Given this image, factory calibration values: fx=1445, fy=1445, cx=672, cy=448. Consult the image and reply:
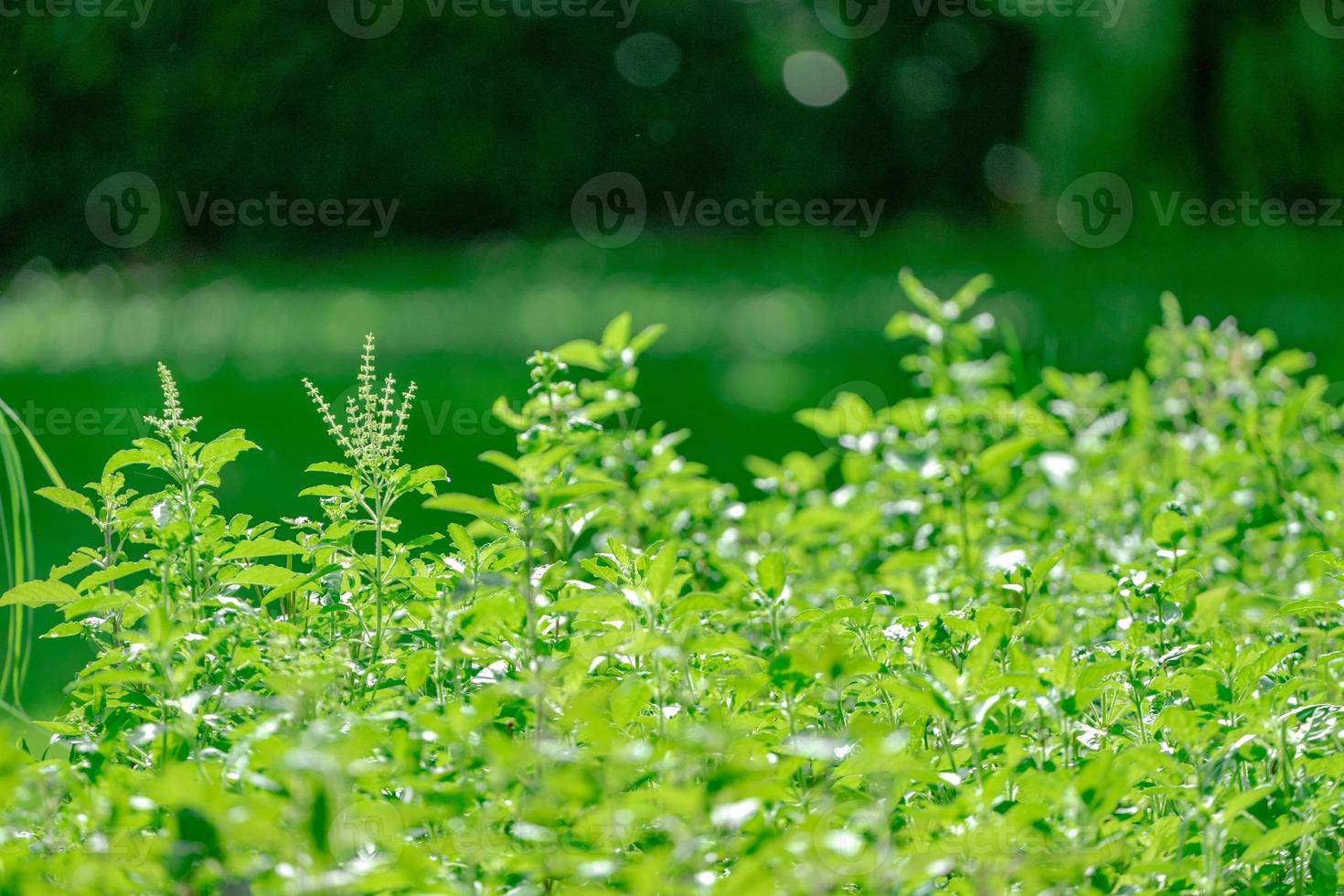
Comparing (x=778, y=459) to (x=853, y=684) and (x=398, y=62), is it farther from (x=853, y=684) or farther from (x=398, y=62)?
(x=398, y=62)

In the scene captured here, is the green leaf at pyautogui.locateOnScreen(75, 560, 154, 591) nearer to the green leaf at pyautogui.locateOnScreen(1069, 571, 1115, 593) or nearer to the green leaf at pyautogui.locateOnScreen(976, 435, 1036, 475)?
the green leaf at pyautogui.locateOnScreen(1069, 571, 1115, 593)

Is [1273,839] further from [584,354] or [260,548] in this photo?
[584,354]

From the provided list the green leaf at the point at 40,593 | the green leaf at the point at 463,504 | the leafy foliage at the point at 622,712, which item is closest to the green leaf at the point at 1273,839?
the leafy foliage at the point at 622,712

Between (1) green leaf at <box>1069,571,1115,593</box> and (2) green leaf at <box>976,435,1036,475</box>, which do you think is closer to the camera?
(1) green leaf at <box>1069,571,1115,593</box>

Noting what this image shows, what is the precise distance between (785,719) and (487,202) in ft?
47.1

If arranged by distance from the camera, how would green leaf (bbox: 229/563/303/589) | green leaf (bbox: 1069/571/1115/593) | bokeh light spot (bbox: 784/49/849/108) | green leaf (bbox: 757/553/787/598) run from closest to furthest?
green leaf (bbox: 757/553/787/598), green leaf (bbox: 229/563/303/589), green leaf (bbox: 1069/571/1115/593), bokeh light spot (bbox: 784/49/849/108)

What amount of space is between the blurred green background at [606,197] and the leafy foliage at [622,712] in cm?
205

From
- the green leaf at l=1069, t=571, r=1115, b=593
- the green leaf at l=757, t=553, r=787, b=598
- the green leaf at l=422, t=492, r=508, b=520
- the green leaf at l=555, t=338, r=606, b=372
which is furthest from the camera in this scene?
the green leaf at l=555, t=338, r=606, b=372

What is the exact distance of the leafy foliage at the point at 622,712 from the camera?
1.26 meters

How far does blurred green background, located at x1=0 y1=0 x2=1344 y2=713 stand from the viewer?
7.50 m

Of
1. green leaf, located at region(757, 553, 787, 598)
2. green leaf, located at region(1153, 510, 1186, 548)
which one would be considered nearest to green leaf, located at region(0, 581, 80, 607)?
green leaf, located at region(757, 553, 787, 598)

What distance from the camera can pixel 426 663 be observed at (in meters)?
1.61

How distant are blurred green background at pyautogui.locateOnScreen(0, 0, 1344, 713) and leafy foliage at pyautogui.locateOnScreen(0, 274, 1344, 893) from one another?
2.05m

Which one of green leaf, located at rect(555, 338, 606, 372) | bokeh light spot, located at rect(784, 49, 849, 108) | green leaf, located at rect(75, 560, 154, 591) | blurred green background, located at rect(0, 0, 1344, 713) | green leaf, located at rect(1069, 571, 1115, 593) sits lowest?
green leaf, located at rect(75, 560, 154, 591)
